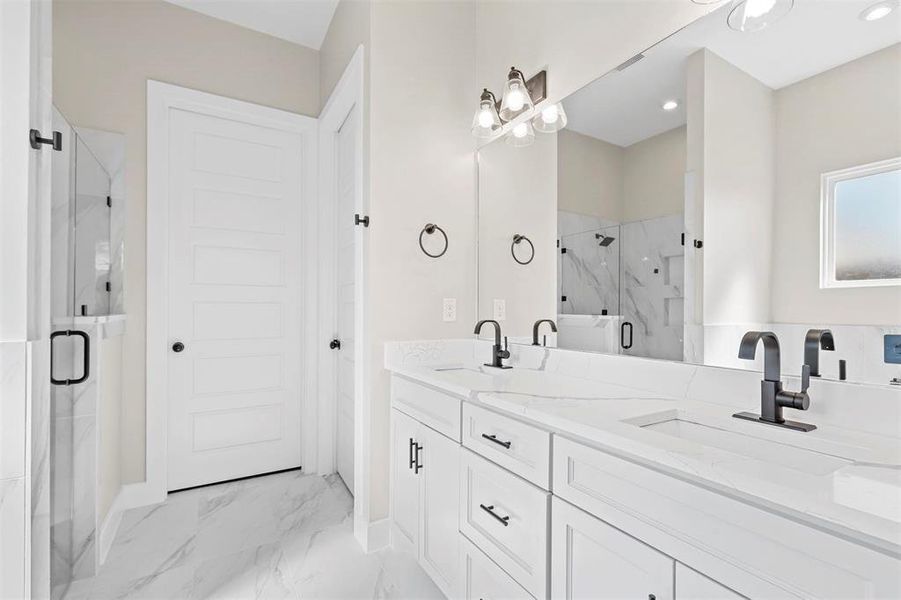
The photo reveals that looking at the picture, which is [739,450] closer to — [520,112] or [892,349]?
[892,349]

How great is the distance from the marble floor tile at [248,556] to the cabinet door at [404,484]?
147 mm

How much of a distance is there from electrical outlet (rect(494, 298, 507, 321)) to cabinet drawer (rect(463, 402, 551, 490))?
77 centimetres

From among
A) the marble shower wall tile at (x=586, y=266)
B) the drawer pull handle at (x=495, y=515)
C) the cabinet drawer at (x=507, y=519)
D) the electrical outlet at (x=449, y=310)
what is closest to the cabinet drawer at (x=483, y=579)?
the cabinet drawer at (x=507, y=519)

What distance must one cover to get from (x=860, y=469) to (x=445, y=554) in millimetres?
1226

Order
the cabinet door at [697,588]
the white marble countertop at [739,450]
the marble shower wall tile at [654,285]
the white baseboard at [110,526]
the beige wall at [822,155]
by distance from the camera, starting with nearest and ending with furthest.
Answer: the white marble countertop at [739,450] → the cabinet door at [697,588] → the beige wall at [822,155] → the marble shower wall tile at [654,285] → the white baseboard at [110,526]

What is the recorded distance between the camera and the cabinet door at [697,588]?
76 centimetres

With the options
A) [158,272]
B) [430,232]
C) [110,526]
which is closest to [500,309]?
[430,232]

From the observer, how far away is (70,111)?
2363mm

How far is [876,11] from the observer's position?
1006 millimetres

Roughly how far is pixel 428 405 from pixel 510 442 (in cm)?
51

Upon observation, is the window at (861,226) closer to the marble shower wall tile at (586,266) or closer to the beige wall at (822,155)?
the beige wall at (822,155)

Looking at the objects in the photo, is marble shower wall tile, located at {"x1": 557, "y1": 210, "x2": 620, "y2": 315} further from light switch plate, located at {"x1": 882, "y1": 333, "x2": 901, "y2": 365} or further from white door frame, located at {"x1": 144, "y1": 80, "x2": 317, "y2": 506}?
white door frame, located at {"x1": 144, "y1": 80, "x2": 317, "y2": 506}

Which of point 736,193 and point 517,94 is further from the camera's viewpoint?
point 517,94

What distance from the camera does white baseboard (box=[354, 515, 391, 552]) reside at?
6.65ft
